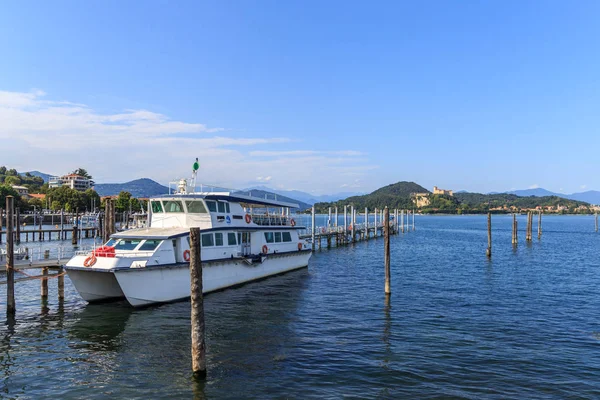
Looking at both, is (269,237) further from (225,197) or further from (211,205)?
(211,205)

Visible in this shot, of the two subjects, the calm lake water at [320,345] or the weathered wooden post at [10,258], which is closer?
the calm lake water at [320,345]

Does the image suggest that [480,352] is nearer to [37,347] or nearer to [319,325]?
[319,325]

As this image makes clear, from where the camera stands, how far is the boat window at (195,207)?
28.2m

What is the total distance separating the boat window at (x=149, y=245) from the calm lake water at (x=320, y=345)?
10.6 ft

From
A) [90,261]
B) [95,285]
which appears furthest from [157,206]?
[90,261]

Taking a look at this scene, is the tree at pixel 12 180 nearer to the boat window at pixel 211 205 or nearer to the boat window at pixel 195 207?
the boat window at pixel 195 207

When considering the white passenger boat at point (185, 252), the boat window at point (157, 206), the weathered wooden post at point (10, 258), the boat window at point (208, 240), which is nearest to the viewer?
the weathered wooden post at point (10, 258)

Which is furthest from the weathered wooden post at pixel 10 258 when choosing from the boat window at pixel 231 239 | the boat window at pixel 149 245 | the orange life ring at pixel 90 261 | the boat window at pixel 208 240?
the boat window at pixel 231 239

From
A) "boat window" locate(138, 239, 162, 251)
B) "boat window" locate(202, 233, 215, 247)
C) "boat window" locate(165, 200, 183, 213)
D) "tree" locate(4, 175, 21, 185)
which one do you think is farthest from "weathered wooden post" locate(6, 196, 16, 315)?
"tree" locate(4, 175, 21, 185)

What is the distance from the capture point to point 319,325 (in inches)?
846

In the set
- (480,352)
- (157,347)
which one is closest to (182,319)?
(157,347)

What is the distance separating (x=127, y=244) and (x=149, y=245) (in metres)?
1.44

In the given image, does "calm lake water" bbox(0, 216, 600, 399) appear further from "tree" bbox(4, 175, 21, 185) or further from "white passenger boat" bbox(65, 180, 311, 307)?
"tree" bbox(4, 175, 21, 185)

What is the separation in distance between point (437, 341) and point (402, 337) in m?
1.51
